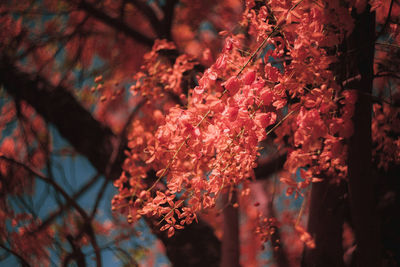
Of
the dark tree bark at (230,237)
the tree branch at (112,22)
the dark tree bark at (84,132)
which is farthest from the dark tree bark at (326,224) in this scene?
the tree branch at (112,22)

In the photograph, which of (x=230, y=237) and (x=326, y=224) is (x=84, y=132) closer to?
(x=230, y=237)

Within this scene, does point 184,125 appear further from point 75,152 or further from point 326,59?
point 75,152

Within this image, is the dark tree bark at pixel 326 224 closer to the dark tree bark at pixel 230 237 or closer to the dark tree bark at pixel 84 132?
the dark tree bark at pixel 230 237

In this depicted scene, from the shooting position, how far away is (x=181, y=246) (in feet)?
5.62

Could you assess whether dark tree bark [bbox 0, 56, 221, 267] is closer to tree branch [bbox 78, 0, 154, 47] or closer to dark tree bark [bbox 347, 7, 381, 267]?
tree branch [bbox 78, 0, 154, 47]

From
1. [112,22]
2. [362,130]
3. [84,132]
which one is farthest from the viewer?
[112,22]

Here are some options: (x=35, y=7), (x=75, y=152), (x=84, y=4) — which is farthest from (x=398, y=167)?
(x=35, y=7)

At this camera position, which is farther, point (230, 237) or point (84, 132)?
point (84, 132)

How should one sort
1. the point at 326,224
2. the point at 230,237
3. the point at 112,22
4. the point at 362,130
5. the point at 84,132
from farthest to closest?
the point at 112,22 < the point at 84,132 < the point at 230,237 < the point at 326,224 < the point at 362,130

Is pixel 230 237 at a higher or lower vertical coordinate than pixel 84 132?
lower

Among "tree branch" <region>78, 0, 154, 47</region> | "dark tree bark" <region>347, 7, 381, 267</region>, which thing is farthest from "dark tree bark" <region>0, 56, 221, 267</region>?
"dark tree bark" <region>347, 7, 381, 267</region>

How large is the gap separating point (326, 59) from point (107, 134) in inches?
62.0

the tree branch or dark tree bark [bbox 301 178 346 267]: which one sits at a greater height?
Answer: the tree branch

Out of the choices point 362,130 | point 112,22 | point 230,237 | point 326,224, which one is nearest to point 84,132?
point 112,22
